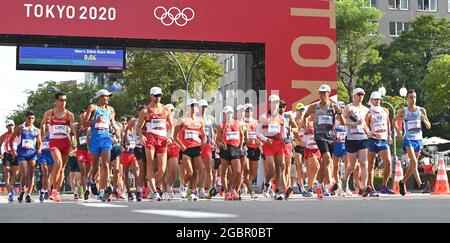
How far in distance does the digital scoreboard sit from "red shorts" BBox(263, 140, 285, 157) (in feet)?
54.4

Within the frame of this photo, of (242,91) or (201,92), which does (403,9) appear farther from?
(242,91)

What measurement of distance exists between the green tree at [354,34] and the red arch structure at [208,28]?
26222 millimetres

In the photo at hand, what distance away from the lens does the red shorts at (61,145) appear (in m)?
14.4

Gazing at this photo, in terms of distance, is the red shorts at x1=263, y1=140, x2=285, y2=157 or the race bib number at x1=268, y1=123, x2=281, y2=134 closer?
the red shorts at x1=263, y1=140, x2=285, y2=157

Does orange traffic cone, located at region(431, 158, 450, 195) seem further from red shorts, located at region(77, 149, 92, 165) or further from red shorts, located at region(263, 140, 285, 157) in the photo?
red shorts, located at region(77, 149, 92, 165)

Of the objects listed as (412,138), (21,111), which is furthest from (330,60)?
(21,111)

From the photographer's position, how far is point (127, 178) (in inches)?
645

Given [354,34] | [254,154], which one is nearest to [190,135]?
[254,154]

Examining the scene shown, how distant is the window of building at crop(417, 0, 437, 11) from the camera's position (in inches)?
3314

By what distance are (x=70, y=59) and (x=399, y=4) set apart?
58.7 meters

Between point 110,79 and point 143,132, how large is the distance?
42.3 m

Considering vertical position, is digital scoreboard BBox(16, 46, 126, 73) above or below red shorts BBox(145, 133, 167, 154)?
above

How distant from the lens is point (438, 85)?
196ft

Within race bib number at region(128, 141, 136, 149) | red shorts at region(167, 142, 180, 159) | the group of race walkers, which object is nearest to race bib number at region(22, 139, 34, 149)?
the group of race walkers
